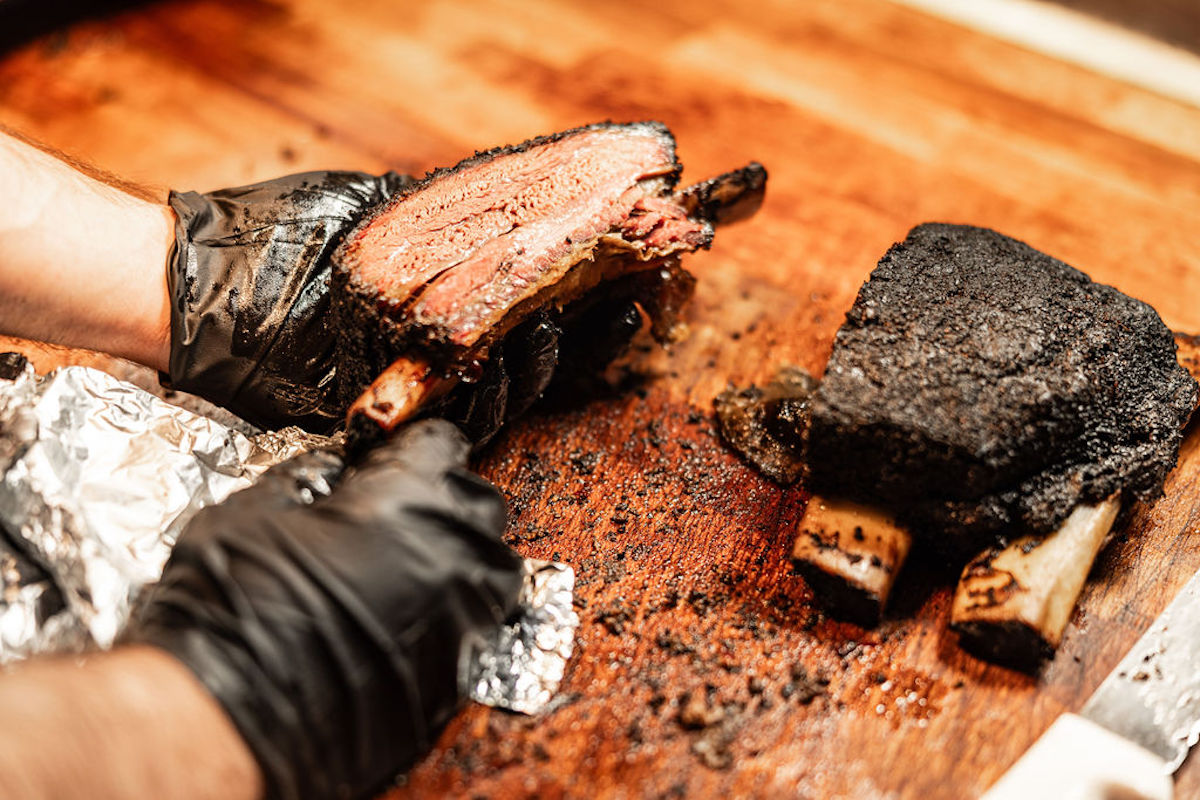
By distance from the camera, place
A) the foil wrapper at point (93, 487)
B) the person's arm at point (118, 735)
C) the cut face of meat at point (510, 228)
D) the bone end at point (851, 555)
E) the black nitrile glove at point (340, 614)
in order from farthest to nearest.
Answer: the cut face of meat at point (510, 228) < the bone end at point (851, 555) < the foil wrapper at point (93, 487) < the black nitrile glove at point (340, 614) < the person's arm at point (118, 735)

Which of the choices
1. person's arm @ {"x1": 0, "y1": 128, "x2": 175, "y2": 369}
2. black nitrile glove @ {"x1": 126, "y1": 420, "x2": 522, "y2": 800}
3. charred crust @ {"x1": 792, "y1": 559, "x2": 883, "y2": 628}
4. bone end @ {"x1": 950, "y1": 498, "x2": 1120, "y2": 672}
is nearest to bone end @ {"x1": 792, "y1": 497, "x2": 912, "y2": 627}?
charred crust @ {"x1": 792, "y1": 559, "x2": 883, "y2": 628}

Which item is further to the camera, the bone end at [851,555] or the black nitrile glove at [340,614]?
the bone end at [851,555]

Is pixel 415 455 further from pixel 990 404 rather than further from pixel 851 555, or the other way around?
pixel 990 404

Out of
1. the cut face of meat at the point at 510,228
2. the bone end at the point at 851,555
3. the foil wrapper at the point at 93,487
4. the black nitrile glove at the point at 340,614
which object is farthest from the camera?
the cut face of meat at the point at 510,228

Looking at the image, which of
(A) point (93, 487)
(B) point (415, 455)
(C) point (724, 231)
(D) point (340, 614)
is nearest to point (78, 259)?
(A) point (93, 487)

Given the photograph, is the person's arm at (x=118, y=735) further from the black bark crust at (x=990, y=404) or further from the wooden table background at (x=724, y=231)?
the black bark crust at (x=990, y=404)

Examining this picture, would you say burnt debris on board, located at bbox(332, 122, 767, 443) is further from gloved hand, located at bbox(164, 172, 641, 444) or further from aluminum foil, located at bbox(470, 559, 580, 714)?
aluminum foil, located at bbox(470, 559, 580, 714)

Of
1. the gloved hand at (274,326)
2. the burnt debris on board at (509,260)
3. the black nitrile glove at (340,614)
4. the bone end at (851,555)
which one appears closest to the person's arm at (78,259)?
the gloved hand at (274,326)
